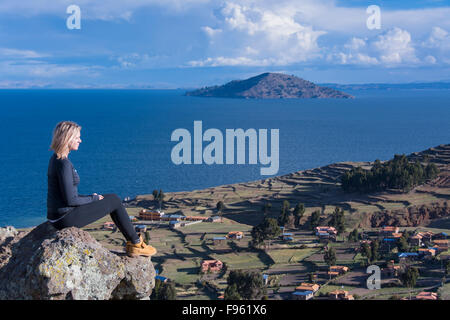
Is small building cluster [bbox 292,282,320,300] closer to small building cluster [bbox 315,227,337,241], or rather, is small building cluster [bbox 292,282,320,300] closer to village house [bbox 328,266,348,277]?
village house [bbox 328,266,348,277]

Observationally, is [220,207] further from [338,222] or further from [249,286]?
[249,286]

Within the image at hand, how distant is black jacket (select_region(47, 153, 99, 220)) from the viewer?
6.00 meters

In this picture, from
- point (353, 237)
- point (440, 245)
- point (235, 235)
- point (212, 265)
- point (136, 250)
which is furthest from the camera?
point (235, 235)

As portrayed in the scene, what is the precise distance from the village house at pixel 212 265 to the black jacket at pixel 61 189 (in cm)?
2832

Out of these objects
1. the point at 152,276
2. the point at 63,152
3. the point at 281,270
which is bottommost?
the point at 281,270

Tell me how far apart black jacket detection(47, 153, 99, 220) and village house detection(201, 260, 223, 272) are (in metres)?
28.3

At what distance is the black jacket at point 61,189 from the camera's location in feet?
19.7

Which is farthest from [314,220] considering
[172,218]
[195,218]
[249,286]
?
[249,286]

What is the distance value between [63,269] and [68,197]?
2.66 feet

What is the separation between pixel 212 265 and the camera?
113 feet

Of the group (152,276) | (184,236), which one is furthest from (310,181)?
(152,276)
